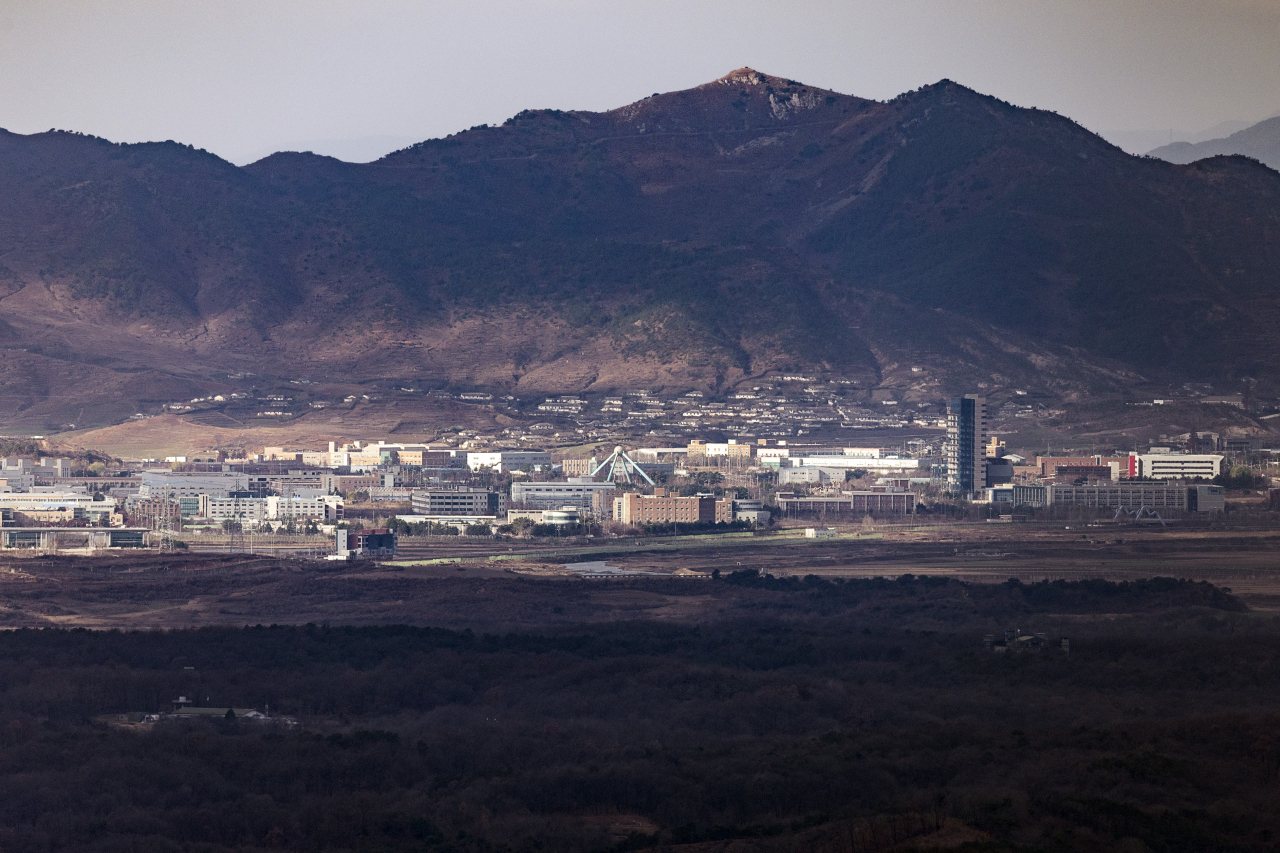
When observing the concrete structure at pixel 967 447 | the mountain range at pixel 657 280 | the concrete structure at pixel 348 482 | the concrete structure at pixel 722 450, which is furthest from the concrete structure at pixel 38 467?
the concrete structure at pixel 967 447

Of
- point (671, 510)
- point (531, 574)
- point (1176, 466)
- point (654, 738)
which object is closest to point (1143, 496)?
point (1176, 466)

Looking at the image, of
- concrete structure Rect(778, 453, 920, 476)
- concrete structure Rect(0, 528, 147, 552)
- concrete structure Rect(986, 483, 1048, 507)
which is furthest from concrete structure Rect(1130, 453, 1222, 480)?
concrete structure Rect(0, 528, 147, 552)

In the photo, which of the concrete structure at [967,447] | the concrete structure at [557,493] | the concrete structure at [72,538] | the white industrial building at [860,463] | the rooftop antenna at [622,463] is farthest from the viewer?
the white industrial building at [860,463]

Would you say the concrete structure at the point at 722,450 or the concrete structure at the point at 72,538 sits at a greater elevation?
the concrete structure at the point at 722,450

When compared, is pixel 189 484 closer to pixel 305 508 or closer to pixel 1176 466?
pixel 305 508

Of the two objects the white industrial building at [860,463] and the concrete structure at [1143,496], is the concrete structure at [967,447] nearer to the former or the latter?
the white industrial building at [860,463]

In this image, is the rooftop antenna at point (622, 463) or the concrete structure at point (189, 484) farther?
the rooftop antenna at point (622, 463)

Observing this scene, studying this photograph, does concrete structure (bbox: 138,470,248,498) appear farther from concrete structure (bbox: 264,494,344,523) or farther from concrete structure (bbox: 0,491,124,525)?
concrete structure (bbox: 264,494,344,523)
